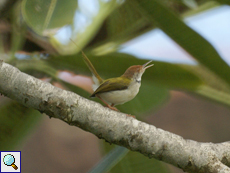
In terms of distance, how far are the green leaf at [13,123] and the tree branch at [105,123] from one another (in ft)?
2.06

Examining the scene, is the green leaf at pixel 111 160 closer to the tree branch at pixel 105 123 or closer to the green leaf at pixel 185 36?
the tree branch at pixel 105 123

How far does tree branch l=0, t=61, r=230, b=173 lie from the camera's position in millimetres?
623

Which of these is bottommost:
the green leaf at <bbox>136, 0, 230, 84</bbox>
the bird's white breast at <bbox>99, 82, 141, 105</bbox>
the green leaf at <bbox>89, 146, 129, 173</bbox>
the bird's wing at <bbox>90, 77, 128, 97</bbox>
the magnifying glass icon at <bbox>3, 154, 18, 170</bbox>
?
the green leaf at <bbox>89, 146, 129, 173</bbox>

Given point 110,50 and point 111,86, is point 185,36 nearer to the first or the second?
point 111,86

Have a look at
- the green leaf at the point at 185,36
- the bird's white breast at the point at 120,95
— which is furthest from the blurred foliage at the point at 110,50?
the bird's white breast at the point at 120,95

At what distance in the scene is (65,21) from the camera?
2.93 feet

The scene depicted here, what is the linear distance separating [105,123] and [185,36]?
524mm

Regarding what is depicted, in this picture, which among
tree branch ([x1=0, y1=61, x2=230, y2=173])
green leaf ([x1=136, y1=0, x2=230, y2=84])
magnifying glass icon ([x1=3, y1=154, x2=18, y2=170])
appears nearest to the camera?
tree branch ([x1=0, y1=61, x2=230, y2=173])

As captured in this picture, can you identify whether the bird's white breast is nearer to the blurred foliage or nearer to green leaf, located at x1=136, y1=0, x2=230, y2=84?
the blurred foliage

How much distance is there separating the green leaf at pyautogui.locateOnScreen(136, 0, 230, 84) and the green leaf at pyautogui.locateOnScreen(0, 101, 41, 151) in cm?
65

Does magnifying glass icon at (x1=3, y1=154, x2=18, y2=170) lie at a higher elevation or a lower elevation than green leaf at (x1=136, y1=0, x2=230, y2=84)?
lower

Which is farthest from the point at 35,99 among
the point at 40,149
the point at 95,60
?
the point at 40,149

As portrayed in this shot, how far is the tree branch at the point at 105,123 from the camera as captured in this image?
0.62m

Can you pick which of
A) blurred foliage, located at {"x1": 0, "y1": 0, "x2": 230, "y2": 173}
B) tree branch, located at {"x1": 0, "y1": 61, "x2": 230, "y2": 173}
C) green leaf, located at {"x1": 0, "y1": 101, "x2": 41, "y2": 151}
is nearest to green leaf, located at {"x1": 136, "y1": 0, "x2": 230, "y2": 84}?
blurred foliage, located at {"x1": 0, "y1": 0, "x2": 230, "y2": 173}
